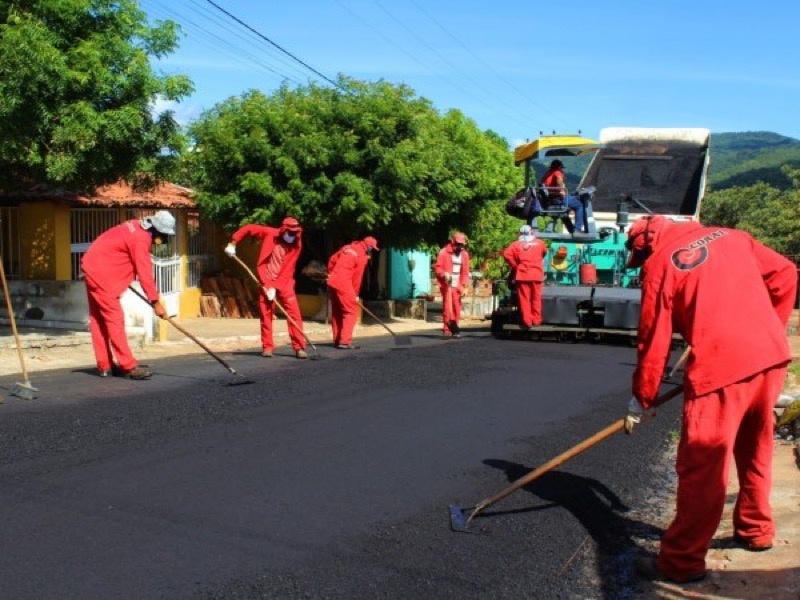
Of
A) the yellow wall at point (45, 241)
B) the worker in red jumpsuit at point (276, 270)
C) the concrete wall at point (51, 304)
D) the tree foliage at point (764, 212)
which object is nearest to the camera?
the worker in red jumpsuit at point (276, 270)

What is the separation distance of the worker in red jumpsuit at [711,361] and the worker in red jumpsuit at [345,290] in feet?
26.9

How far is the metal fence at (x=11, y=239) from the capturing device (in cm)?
1439

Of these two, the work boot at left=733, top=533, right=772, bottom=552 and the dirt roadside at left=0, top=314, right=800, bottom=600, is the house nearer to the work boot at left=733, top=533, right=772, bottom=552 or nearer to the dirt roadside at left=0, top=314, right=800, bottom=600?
the dirt roadside at left=0, top=314, right=800, bottom=600

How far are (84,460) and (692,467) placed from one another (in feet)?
12.0

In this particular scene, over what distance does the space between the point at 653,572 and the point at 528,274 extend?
32.4ft

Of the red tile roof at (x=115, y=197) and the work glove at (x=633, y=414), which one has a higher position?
the red tile roof at (x=115, y=197)

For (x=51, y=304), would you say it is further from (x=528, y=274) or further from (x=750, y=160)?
(x=750, y=160)

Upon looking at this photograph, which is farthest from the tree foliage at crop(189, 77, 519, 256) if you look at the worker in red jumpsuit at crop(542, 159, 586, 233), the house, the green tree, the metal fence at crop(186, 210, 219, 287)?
the green tree

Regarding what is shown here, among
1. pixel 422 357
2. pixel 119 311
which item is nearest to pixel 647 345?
pixel 119 311

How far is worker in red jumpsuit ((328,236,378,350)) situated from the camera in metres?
12.6

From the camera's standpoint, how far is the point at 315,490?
5.38m

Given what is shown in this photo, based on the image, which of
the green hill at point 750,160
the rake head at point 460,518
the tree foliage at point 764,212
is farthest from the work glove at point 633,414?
the green hill at point 750,160

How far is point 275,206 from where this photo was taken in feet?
56.6

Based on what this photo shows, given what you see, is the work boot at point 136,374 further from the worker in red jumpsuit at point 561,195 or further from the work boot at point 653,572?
the worker in red jumpsuit at point 561,195
